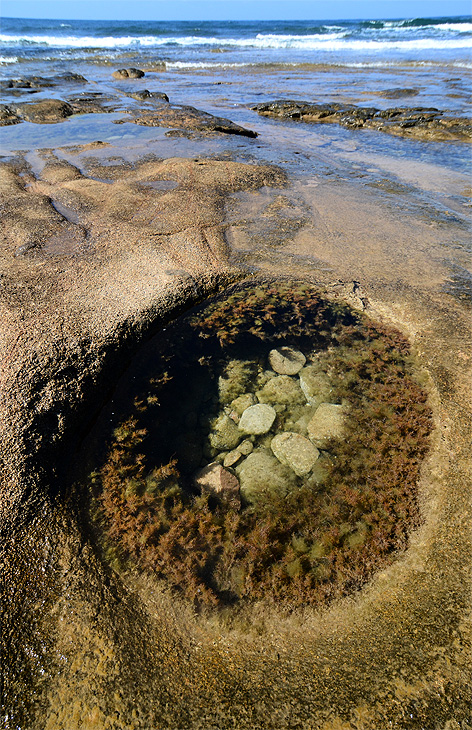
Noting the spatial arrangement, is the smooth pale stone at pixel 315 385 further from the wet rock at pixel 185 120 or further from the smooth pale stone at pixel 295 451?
the wet rock at pixel 185 120

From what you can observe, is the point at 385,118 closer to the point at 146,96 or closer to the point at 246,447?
the point at 146,96

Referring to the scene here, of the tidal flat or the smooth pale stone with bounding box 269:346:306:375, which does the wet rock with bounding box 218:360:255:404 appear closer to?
the tidal flat

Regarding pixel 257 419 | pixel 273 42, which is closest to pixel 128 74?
pixel 257 419

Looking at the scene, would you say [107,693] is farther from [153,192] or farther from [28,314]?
[153,192]

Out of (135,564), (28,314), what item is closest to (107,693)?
(135,564)

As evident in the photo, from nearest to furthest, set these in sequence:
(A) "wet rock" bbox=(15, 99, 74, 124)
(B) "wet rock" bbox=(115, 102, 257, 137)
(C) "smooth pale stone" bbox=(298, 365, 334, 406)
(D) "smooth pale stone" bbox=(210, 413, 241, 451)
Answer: (D) "smooth pale stone" bbox=(210, 413, 241, 451) → (C) "smooth pale stone" bbox=(298, 365, 334, 406) → (B) "wet rock" bbox=(115, 102, 257, 137) → (A) "wet rock" bbox=(15, 99, 74, 124)

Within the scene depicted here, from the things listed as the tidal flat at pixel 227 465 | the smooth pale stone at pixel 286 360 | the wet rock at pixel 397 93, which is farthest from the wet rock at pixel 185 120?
the smooth pale stone at pixel 286 360

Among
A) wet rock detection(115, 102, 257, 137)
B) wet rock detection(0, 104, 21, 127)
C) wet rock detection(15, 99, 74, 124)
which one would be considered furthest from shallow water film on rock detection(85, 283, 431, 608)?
wet rock detection(15, 99, 74, 124)
